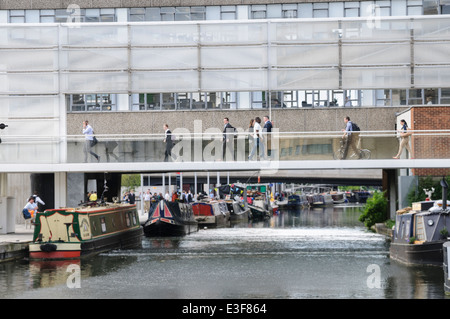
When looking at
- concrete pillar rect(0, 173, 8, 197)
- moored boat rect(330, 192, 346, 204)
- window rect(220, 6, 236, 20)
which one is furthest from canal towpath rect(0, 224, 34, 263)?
moored boat rect(330, 192, 346, 204)

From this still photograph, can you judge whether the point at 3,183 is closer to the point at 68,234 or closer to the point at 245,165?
the point at 68,234

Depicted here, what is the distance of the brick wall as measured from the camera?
27516 millimetres

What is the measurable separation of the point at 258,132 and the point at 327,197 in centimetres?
8653

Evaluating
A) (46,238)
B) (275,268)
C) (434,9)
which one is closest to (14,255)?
(46,238)

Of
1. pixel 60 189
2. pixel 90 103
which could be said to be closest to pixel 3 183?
pixel 60 189

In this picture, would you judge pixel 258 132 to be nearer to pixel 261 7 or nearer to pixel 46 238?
pixel 46 238

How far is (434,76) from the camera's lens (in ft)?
98.6

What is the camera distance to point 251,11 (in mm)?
38750

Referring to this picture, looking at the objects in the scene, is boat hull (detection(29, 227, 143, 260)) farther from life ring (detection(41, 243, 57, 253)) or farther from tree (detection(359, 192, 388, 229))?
tree (detection(359, 192, 388, 229))

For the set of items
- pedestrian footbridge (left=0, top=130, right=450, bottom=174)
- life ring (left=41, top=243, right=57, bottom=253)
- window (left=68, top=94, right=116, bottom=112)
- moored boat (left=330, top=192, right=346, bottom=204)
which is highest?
window (left=68, top=94, right=116, bottom=112)

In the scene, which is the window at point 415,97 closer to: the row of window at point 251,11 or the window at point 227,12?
the row of window at point 251,11

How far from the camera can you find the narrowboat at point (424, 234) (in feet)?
82.7

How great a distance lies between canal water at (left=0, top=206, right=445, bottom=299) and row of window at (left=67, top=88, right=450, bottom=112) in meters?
5.58

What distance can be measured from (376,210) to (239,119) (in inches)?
477
